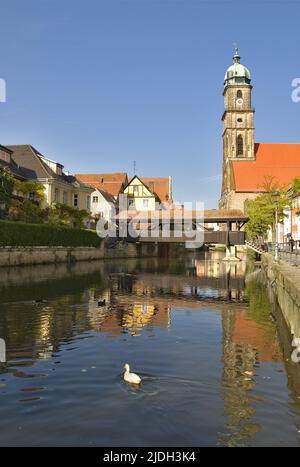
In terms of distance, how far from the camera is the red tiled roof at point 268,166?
89.8m

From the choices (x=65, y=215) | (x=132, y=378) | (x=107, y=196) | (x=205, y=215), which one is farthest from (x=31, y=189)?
(x=132, y=378)

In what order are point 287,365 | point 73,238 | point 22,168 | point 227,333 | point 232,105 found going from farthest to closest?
point 232,105, point 22,168, point 73,238, point 227,333, point 287,365

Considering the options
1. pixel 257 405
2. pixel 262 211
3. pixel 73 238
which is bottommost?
pixel 257 405

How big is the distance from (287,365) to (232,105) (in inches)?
3596

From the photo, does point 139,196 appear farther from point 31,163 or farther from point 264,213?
point 264,213

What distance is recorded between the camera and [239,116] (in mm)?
95000

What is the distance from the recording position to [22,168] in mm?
56875

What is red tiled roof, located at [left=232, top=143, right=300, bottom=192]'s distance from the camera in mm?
89812

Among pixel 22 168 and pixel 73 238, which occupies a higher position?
pixel 22 168

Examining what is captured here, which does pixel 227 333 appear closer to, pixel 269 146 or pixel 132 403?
pixel 132 403

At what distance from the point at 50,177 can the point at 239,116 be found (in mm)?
54208

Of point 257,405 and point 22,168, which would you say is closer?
point 257,405

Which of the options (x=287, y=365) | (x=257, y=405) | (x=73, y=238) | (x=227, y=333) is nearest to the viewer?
(x=257, y=405)

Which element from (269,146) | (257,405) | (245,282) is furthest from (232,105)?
(257,405)
